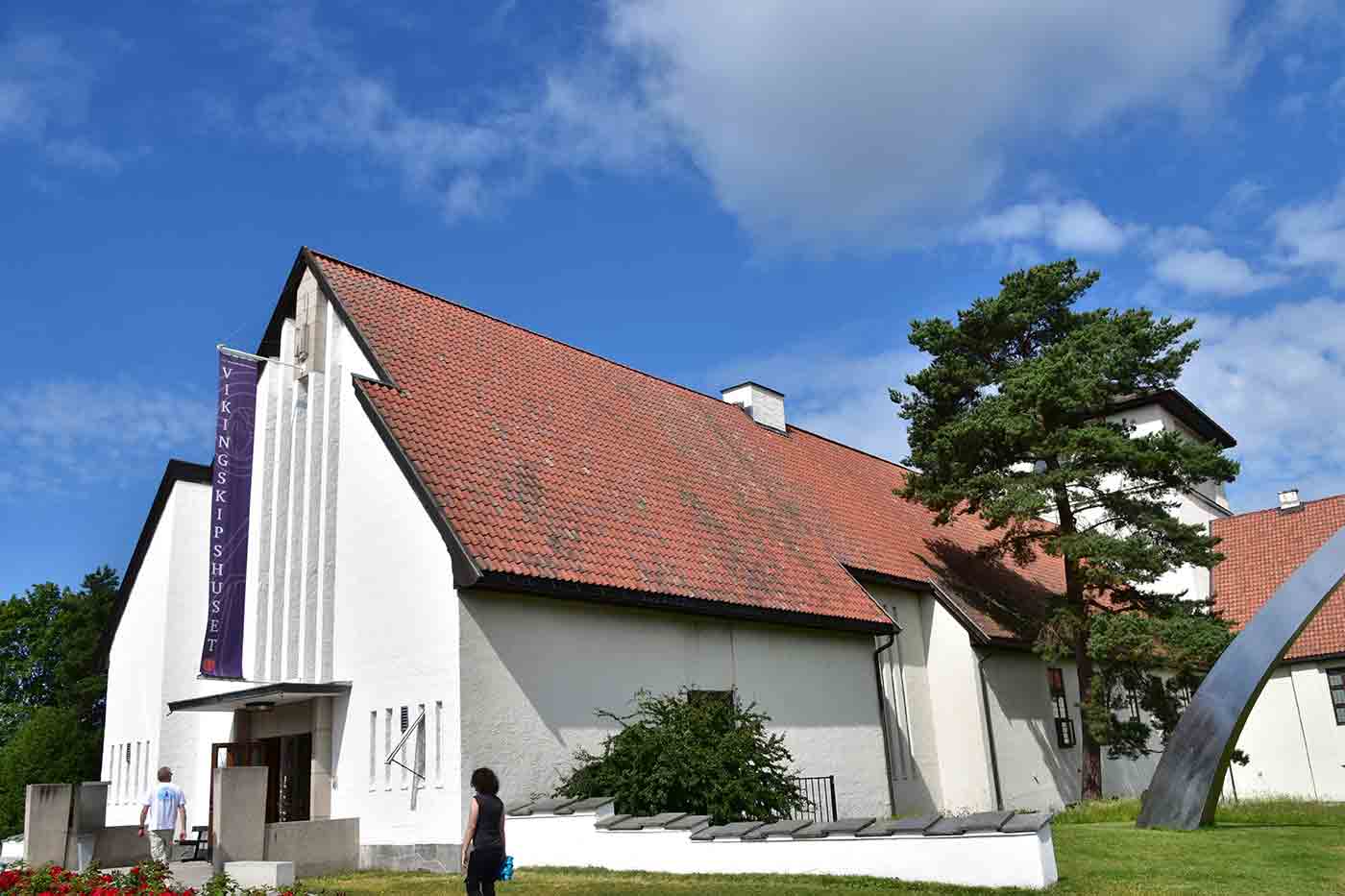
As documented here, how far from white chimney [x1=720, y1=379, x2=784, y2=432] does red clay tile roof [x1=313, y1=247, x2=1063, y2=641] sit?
0.63 metres

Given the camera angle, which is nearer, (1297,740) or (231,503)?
(231,503)

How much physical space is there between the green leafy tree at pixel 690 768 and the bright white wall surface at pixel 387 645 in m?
1.83

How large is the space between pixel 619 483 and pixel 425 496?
4765mm

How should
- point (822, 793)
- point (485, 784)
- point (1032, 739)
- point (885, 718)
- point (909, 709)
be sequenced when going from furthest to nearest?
→ point (1032, 739) < point (909, 709) < point (885, 718) < point (822, 793) < point (485, 784)

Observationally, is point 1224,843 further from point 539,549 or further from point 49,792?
point 49,792

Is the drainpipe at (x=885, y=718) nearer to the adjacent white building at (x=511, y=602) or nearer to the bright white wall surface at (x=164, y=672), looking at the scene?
the adjacent white building at (x=511, y=602)

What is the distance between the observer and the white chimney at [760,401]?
1153 inches

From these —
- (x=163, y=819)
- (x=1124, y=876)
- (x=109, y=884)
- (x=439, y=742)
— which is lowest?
(x=1124, y=876)

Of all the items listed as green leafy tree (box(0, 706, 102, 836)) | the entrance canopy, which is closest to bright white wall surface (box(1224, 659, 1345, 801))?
the entrance canopy

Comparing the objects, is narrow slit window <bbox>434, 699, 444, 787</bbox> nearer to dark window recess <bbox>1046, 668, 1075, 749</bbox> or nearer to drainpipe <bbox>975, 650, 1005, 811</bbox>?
drainpipe <bbox>975, 650, 1005, 811</bbox>

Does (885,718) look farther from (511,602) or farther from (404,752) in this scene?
(404,752)

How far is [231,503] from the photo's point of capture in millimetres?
19203

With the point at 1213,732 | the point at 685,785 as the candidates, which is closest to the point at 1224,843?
the point at 1213,732

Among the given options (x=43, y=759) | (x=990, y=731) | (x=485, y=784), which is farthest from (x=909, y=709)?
(x=43, y=759)
